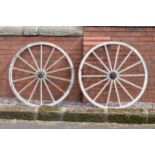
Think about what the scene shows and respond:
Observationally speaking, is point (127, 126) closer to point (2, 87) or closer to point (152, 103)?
point (152, 103)

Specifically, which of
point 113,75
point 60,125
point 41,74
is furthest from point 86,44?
point 60,125

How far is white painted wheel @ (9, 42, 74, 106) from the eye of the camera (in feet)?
30.1

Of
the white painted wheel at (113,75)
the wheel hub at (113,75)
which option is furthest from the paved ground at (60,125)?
the wheel hub at (113,75)

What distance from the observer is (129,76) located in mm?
9180

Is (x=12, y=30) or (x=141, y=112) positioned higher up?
(x=12, y=30)

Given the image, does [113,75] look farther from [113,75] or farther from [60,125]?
[60,125]

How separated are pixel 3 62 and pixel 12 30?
556 mm

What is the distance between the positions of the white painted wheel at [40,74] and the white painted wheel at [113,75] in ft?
1.10

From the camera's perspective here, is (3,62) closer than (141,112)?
No

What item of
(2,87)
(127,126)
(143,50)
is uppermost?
(143,50)

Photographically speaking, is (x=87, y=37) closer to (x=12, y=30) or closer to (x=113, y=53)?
(x=113, y=53)

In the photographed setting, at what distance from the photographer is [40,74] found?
9133 millimetres

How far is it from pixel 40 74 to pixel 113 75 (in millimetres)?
1157

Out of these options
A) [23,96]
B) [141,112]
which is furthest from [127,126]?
[23,96]
